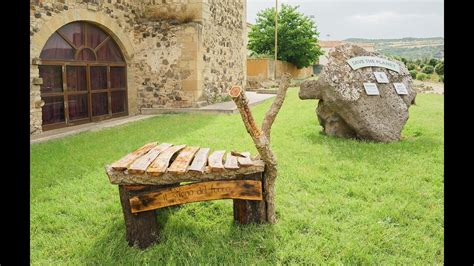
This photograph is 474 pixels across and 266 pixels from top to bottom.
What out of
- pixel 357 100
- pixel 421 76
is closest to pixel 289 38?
pixel 421 76

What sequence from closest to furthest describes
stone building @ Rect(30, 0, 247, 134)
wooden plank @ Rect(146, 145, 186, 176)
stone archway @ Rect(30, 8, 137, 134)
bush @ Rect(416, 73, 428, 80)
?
wooden plank @ Rect(146, 145, 186, 176) → stone archway @ Rect(30, 8, 137, 134) → stone building @ Rect(30, 0, 247, 134) → bush @ Rect(416, 73, 428, 80)

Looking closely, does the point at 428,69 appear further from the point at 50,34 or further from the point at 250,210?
the point at 250,210

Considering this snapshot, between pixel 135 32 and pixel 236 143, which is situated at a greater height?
pixel 135 32

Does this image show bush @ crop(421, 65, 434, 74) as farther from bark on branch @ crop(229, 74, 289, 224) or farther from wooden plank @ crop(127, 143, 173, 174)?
wooden plank @ crop(127, 143, 173, 174)

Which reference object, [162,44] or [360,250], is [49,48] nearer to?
[162,44]

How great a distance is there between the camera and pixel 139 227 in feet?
8.10

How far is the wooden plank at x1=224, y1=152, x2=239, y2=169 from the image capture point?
2404 millimetres

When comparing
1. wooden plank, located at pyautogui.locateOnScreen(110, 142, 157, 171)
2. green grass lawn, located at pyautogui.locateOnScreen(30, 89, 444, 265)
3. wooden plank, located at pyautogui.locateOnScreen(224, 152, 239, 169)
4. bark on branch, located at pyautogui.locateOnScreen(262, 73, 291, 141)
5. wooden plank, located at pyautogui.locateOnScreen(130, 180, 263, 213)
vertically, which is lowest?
green grass lawn, located at pyautogui.locateOnScreen(30, 89, 444, 265)

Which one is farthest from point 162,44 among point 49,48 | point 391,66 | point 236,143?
point 391,66

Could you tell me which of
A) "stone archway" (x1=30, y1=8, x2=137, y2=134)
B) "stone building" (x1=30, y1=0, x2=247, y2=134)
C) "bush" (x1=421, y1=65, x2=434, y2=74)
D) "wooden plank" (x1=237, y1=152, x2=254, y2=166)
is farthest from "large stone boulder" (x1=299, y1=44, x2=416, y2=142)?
"bush" (x1=421, y1=65, x2=434, y2=74)

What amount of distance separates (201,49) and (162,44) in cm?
105

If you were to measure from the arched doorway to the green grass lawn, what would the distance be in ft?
8.14
